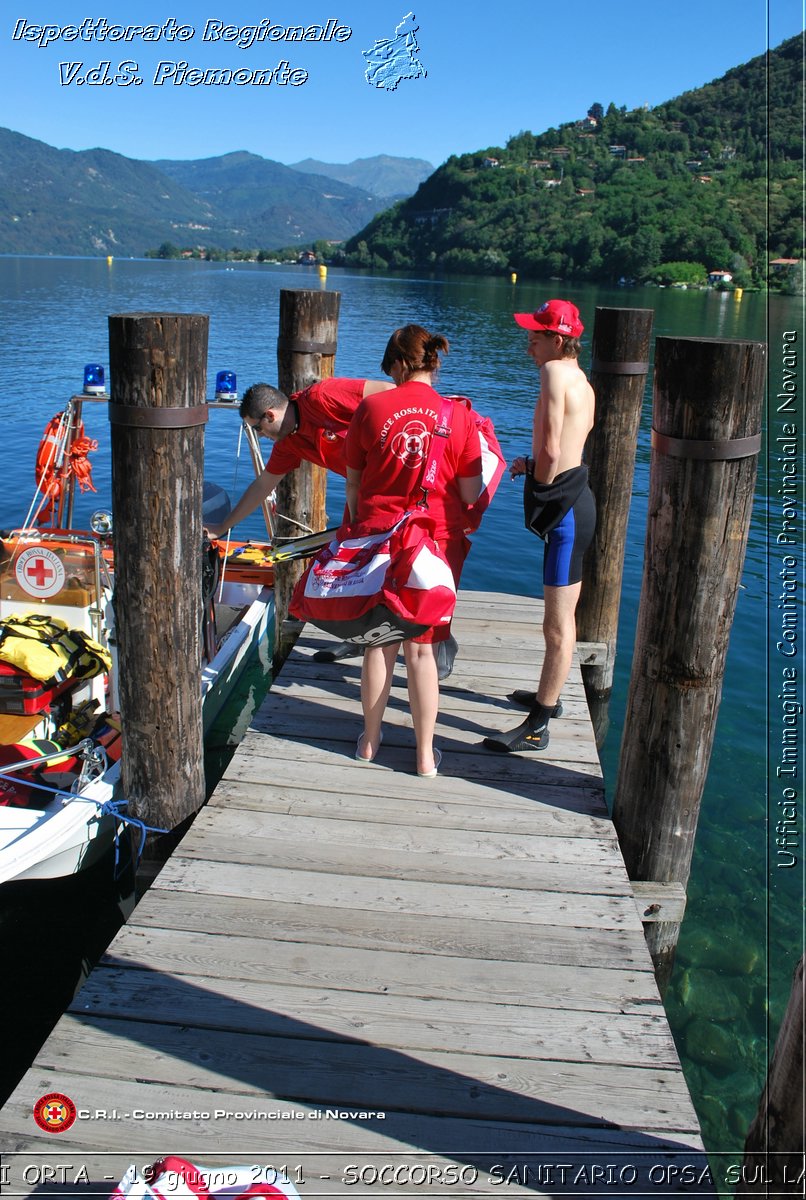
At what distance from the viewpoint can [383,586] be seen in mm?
3719

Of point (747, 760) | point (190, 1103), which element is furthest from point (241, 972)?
point (747, 760)

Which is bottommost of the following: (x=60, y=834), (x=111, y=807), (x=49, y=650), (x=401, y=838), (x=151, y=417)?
(x=60, y=834)

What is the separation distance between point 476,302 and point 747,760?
56.2 metres

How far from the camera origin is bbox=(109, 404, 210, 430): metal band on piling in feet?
11.4

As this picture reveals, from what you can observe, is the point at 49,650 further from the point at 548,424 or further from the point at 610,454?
the point at 610,454

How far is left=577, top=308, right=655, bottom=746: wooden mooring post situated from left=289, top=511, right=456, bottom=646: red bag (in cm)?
229

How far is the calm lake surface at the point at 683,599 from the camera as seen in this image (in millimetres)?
4754

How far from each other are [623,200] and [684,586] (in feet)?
354

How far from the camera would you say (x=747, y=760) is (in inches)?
293

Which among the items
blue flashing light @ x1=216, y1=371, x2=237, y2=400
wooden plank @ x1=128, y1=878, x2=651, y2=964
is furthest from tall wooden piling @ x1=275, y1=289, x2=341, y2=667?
wooden plank @ x1=128, y1=878, x2=651, y2=964

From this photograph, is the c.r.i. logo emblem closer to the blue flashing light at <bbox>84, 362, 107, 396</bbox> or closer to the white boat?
the white boat

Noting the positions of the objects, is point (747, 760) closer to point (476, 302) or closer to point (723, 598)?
point (723, 598)

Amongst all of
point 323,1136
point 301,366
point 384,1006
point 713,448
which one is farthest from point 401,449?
point 301,366

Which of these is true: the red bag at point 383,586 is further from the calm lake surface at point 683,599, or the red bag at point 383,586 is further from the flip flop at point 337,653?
the calm lake surface at point 683,599
